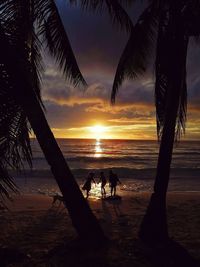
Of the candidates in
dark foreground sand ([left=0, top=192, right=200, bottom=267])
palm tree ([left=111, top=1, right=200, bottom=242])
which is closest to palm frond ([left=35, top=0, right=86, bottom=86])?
palm tree ([left=111, top=1, right=200, bottom=242])

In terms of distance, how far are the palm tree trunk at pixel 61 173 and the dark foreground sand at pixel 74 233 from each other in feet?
1.25

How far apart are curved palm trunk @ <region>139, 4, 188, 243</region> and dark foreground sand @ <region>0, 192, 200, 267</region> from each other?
517mm

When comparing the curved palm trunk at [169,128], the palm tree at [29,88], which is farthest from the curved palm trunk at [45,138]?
the curved palm trunk at [169,128]

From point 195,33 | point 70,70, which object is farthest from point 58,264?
point 195,33

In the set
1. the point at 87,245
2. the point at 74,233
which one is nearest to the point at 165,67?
the point at 87,245

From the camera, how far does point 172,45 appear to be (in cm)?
769

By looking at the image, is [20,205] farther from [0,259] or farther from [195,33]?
[195,33]

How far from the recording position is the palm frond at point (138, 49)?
8.02 m

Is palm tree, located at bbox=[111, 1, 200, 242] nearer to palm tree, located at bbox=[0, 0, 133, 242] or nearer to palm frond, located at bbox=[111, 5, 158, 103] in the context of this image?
palm frond, located at bbox=[111, 5, 158, 103]

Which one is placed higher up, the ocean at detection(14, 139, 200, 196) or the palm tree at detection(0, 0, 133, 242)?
the palm tree at detection(0, 0, 133, 242)

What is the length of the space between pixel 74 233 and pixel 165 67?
4.62 meters

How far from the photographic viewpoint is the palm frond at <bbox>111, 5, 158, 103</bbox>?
8.02 metres

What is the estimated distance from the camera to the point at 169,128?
758 cm

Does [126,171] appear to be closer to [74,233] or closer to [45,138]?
[74,233]
